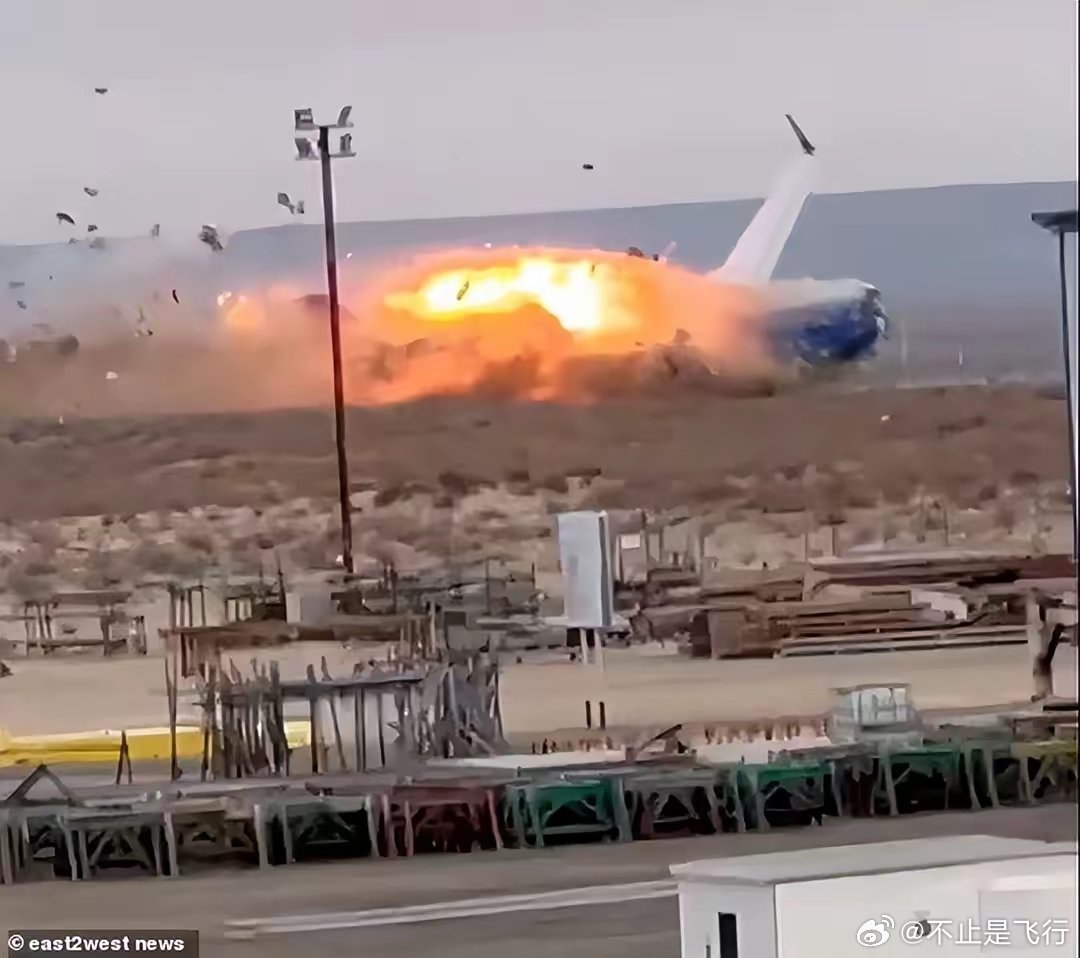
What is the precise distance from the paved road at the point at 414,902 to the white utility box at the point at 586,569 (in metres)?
0.24

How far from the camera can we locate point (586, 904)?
1.60 m

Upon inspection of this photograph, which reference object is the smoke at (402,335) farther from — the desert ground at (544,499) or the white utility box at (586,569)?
the white utility box at (586,569)

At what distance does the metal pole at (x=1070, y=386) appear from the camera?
162cm

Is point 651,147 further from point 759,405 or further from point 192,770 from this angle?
point 192,770

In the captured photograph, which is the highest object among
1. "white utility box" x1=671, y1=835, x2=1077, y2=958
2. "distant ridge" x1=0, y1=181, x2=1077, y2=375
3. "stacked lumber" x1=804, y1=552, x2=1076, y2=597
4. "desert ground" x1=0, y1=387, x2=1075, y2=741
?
"distant ridge" x1=0, y1=181, x2=1077, y2=375

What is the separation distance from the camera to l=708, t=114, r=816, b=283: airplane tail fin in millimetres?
1624

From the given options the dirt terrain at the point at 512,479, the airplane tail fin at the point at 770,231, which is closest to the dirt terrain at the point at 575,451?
the dirt terrain at the point at 512,479

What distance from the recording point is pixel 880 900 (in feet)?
5.20

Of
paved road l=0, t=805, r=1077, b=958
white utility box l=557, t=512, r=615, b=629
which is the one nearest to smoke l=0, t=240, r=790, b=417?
white utility box l=557, t=512, r=615, b=629

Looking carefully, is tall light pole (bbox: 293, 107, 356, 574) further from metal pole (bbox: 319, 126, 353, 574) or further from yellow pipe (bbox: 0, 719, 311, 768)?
yellow pipe (bbox: 0, 719, 311, 768)

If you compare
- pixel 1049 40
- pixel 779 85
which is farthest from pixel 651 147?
pixel 1049 40

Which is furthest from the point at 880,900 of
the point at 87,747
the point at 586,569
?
the point at 87,747

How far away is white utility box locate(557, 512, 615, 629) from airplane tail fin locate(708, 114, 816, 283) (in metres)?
0.29

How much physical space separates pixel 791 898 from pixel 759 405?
50cm
